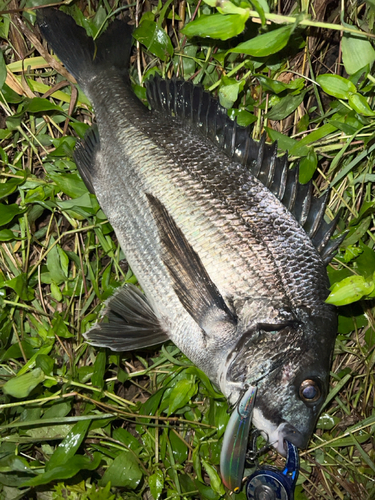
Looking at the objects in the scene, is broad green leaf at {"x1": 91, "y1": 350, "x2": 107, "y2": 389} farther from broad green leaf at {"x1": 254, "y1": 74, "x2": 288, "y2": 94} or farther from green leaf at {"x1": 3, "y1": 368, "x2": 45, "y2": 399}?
broad green leaf at {"x1": 254, "y1": 74, "x2": 288, "y2": 94}

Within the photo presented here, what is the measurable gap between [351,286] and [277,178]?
1.74ft

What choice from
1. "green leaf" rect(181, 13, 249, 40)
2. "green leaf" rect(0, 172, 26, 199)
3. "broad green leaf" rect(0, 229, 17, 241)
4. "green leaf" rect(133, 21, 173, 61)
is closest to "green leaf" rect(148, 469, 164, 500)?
"broad green leaf" rect(0, 229, 17, 241)

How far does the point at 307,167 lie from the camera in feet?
5.71

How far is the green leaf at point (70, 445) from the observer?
1.76 m

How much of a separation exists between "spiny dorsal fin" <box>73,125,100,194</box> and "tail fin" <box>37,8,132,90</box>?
24cm

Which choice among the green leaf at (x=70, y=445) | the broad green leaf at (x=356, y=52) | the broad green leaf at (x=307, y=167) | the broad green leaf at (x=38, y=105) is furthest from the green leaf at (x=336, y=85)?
the green leaf at (x=70, y=445)

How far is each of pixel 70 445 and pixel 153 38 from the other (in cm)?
177

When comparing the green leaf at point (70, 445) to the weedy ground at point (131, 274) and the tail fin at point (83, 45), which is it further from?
the tail fin at point (83, 45)

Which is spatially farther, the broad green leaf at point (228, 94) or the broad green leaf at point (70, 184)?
the broad green leaf at point (70, 184)

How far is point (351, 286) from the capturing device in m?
1.36

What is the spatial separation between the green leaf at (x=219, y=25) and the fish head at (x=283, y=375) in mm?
950

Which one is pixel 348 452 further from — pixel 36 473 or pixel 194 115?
pixel 194 115

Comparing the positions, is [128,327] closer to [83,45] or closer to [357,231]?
[357,231]

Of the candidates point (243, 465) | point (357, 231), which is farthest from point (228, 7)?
point (243, 465)
